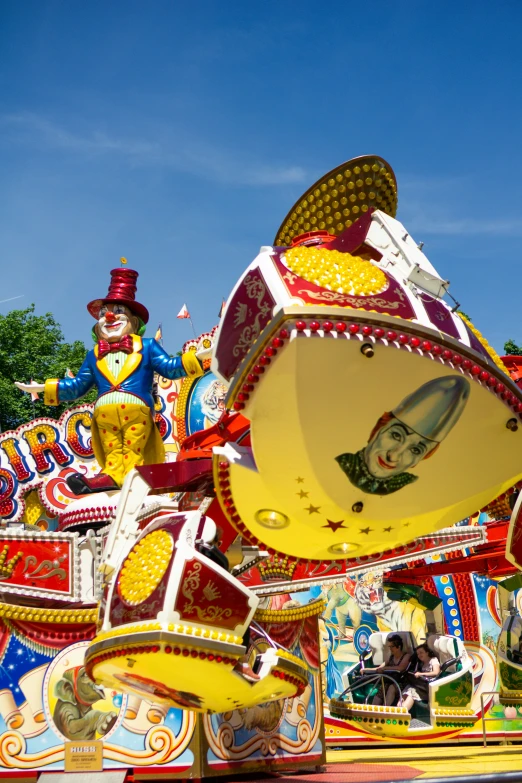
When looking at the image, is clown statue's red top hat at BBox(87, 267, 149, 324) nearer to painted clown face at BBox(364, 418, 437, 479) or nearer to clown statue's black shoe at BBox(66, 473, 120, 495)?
clown statue's black shoe at BBox(66, 473, 120, 495)

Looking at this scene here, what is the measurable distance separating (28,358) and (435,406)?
26986 millimetres

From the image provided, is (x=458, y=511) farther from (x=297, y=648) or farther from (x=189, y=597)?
(x=297, y=648)

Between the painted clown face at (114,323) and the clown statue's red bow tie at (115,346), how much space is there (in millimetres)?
65

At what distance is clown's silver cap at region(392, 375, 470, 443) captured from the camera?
502 cm

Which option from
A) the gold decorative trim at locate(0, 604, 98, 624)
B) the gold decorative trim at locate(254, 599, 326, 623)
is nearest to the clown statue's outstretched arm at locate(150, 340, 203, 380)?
the gold decorative trim at locate(254, 599, 326, 623)

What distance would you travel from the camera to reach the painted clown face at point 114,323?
9.37 m

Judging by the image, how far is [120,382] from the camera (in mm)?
9180

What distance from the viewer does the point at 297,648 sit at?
28.6 feet

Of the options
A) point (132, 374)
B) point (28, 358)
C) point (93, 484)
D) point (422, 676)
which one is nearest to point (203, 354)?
point (132, 374)

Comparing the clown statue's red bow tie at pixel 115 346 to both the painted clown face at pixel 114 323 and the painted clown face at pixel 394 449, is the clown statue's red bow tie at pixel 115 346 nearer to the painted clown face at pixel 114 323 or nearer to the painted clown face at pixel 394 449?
the painted clown face at pixel 114 323

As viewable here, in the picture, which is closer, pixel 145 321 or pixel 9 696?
pixel 9 696

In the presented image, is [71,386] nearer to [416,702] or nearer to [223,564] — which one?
[223,564]

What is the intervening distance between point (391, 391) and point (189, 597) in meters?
1.69

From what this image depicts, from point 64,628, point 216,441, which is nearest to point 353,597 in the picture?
point 64,628
